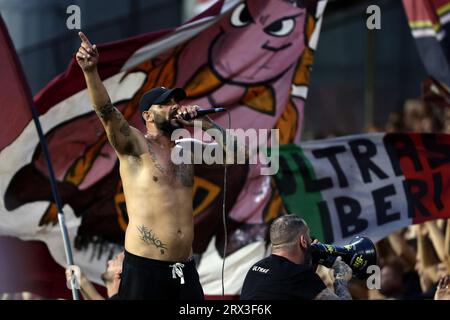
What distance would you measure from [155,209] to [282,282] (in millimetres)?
809

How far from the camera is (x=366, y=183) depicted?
26.8 ft

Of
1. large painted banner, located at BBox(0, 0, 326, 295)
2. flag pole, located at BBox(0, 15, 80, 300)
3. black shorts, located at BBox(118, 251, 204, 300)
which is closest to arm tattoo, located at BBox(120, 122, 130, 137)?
black shorts, located at BBox(118, 251, 204, 300)

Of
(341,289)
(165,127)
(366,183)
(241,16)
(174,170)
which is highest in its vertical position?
(241,16)

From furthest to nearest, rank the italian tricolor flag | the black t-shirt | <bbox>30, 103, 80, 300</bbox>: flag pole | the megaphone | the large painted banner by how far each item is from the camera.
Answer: the italian tricolor flag → the large painted banner → <bbox>30, 103, 80, 300</bbox>: flag pole → the megaphone → the black t-shirt

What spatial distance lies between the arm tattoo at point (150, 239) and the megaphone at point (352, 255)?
79 centimetres

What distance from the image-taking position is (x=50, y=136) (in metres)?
7.93

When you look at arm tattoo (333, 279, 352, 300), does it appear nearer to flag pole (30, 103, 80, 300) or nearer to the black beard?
the black beard

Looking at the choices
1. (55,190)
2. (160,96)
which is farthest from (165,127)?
(55,190)

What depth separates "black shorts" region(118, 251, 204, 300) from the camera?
5.61 m

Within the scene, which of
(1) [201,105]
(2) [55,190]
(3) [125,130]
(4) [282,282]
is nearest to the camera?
(4) [282,282]

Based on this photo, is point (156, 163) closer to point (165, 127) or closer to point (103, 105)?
point (165, 127)

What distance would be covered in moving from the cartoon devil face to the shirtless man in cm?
272

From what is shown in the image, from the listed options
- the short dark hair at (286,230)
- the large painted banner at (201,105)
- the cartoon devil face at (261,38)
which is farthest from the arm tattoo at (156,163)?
the cartoon devil face at (261,38)

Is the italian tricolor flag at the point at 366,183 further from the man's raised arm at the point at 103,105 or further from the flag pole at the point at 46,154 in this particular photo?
the man's raised arm at the point at 103,105
